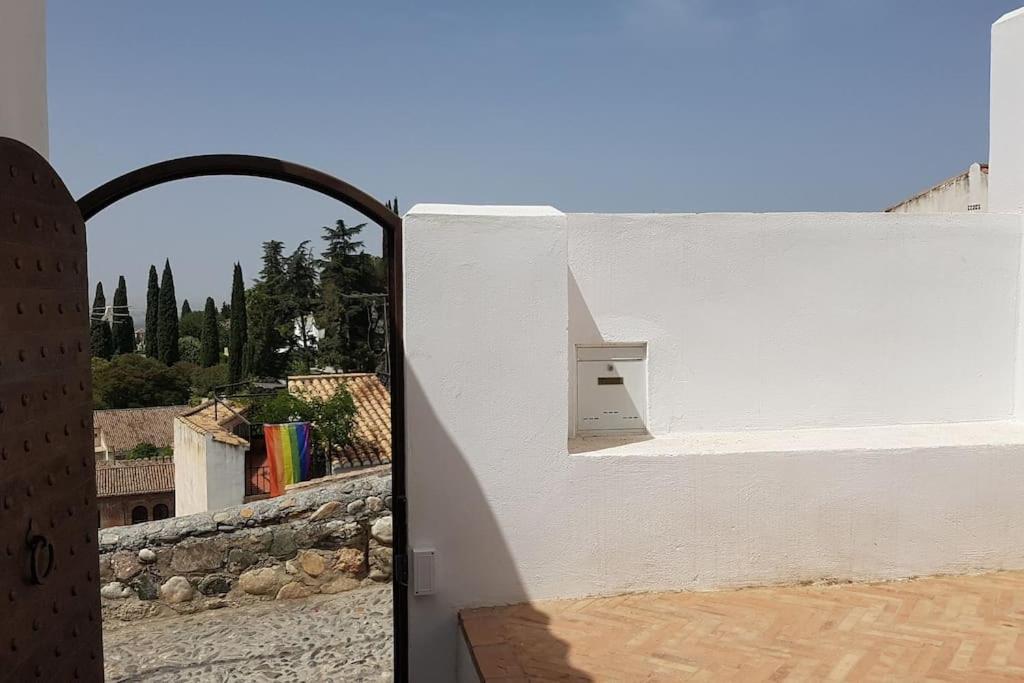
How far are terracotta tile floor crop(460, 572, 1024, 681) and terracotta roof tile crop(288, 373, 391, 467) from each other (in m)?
10.2

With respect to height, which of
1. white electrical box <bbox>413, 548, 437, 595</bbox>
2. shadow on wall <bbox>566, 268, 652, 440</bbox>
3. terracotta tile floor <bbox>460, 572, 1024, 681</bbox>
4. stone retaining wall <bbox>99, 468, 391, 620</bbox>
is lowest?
stone retaining wall <bbox>99, 468, 391, 620</bbox>

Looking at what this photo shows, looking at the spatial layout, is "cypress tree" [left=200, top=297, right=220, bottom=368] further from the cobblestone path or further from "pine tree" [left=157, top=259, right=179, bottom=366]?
the cobblestone path

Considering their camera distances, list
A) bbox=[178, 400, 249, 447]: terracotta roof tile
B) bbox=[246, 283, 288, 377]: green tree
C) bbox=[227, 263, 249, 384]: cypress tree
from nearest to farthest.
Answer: bbox=[178, 400, 249, 447]: terracotta roof tile < bbox=[227, 263, 249, 384]: cypress tree < bbox=[246, 283, 288, 377]: green tree

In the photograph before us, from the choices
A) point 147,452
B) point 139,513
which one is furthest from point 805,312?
point 147,452

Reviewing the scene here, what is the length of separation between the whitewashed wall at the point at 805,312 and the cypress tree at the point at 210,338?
82.5 feet

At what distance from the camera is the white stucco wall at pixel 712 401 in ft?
14.3

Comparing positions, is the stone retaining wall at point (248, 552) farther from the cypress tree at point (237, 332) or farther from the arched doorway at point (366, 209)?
the cypress tree at point (237, 332)

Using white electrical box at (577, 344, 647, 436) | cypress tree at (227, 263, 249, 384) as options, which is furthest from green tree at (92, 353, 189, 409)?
white electrical box at (577, 344, 647, 436)

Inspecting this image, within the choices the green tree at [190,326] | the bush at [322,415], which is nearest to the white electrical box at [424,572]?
the bush at [322,415]

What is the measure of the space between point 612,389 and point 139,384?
29.7 m

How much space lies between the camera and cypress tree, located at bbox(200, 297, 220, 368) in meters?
27.7

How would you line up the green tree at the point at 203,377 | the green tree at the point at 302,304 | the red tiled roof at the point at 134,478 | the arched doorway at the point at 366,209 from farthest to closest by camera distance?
the green tree at the point at 302,304 < the green tree at the point at 203,377 < the red tiled roof at the point at 134,478 < the arched doorway at the point at 366,209

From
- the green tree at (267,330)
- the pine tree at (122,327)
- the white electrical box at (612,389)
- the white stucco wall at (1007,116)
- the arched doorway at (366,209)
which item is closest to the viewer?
the arched doorway at (366,209)

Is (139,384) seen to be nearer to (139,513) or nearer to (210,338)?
(210,338)
